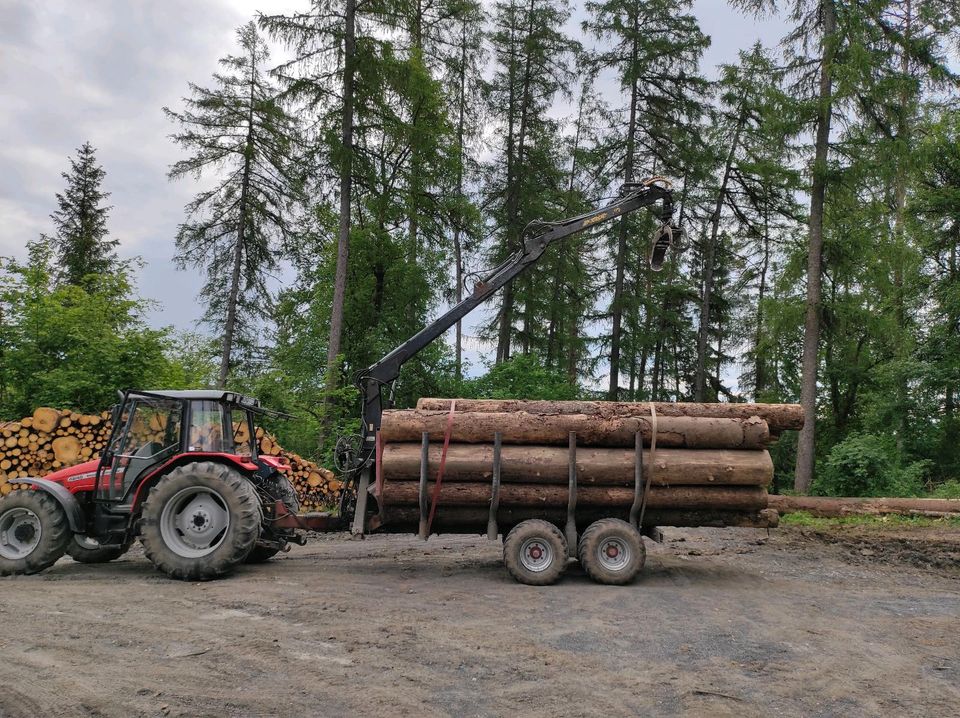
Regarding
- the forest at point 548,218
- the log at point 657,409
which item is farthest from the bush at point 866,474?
the log at point 657,409

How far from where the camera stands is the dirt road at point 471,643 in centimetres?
446

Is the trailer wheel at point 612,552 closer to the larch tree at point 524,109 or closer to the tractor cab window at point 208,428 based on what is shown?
the tractor cab window at point 208,428

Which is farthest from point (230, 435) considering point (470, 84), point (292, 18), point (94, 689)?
point (470, 84)

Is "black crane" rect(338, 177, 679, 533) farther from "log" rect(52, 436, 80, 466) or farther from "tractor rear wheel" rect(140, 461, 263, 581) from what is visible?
"log" rect(52, 436, 80, 466)

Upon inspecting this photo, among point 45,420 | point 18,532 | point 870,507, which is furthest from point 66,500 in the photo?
point 870,507

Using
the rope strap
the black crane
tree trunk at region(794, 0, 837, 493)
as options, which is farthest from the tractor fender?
tree trunk at region(794, 0, 837, 493)

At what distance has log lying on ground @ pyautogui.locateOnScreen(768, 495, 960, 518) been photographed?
14.3 m

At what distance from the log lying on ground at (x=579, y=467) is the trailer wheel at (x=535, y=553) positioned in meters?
0.58

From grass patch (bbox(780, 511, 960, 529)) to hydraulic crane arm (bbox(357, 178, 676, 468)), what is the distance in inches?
303

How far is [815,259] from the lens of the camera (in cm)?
1945

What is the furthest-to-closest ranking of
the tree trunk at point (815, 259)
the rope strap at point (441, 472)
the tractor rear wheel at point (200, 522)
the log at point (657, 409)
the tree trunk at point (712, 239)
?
the tree trunk at point (712, 239) < the tree trunk at point (815, 259) < the log at point (657, 409) < the rope strap at point (441, 472) < the tractor rear wheel at point (200, 522)

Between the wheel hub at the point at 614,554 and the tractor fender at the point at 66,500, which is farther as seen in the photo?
the wheel hub at the point at 614,554

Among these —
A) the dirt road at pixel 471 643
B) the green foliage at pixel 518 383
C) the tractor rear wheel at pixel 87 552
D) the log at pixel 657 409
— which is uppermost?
the green foliage at pixel 518 383

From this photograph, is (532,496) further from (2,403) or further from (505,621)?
(2,403)
